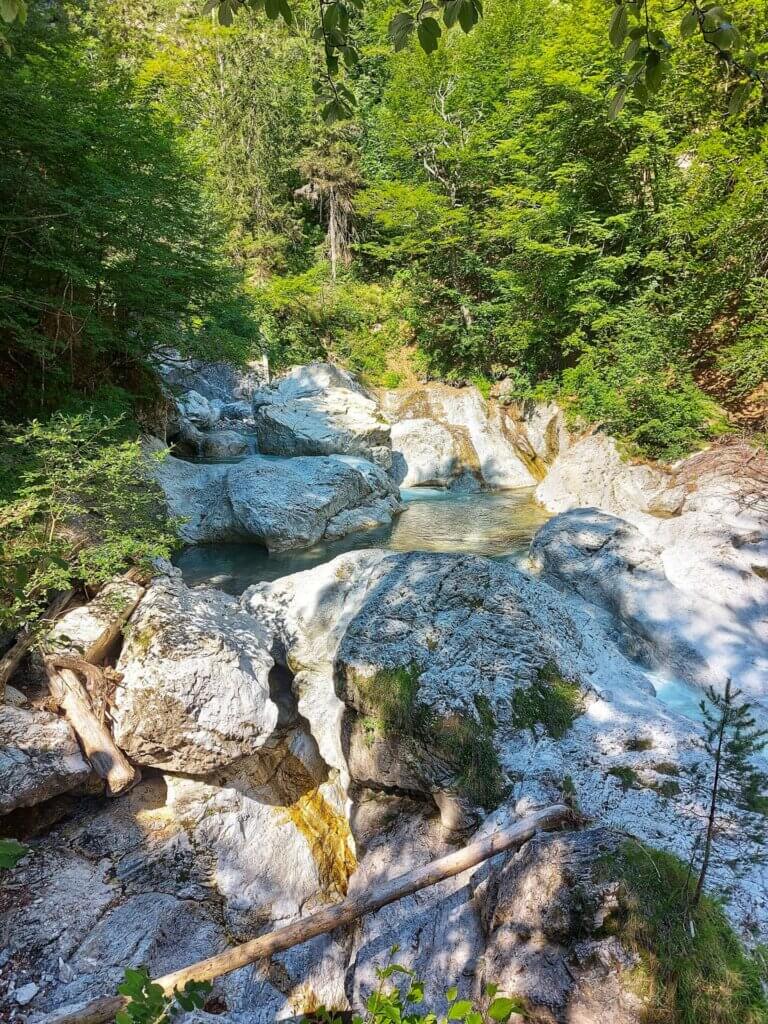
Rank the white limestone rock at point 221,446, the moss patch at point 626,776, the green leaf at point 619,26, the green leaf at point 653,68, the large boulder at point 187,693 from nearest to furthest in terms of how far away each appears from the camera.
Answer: the green leaf at point 619,26 < the green leaf at point 653,68 < the moss patch at point 626,776 < the large boulder at point 187,693 < the white limestone rock at point 221,446

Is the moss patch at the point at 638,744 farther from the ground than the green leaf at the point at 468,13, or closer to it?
closer to it

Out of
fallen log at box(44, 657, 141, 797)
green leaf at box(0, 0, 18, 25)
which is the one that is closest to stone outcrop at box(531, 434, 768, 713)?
fallen log at box(44, 657, 141, 797)

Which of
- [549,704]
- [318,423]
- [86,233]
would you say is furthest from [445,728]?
[318,423]

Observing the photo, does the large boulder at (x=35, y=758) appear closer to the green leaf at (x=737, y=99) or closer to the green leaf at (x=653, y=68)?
the green leaf at (x=653, y=68)

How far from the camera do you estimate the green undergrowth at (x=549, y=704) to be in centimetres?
374

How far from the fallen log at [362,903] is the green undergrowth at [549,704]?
2.90 ft

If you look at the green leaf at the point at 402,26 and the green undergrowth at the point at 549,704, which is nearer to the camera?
the green leaf at the point at 402,26

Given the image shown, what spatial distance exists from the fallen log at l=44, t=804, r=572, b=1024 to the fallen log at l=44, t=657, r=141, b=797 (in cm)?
193

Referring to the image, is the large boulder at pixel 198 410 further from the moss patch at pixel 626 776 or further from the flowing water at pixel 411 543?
the moss patch at pixel 626 776

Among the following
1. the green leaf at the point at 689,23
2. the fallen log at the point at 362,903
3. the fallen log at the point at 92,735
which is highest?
the green leaf at the point at 689,23

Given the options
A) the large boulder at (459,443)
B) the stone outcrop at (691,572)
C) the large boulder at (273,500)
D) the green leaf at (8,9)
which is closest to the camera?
the green leaf at (8,9)

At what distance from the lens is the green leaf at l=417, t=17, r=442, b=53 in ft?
4.31

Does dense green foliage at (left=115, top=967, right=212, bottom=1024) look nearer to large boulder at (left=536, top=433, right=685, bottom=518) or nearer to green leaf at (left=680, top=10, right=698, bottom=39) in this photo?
green leaf at (left=680, top=10, right=698, bottom=39)

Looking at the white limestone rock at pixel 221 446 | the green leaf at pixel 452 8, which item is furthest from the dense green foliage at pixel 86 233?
the green leaf at pixel 452 8
